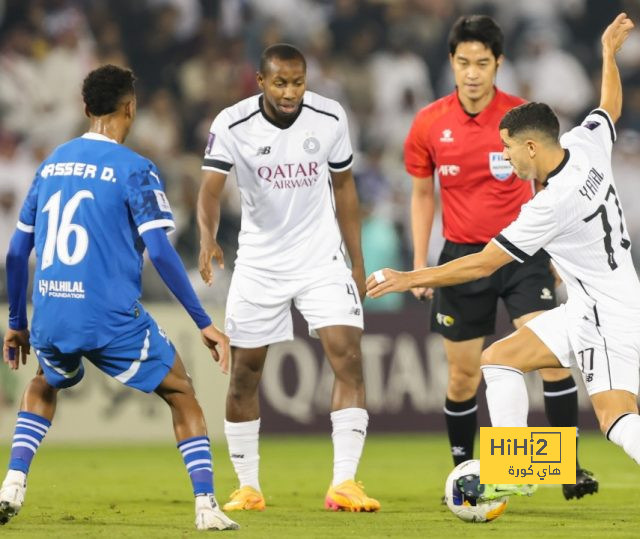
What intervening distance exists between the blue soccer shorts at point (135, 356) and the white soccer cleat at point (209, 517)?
559 millimetres

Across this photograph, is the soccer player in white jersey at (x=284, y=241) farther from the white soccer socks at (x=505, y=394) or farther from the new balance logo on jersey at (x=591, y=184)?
the new balance logo on jersey at (x=591, y=184)

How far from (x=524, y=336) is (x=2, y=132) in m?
8.64

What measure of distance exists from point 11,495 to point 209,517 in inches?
36.0

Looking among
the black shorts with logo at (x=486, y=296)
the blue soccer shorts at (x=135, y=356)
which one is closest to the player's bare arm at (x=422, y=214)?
the black shorts with logo at (x=486, y=296)

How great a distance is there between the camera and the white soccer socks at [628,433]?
19.7 ft

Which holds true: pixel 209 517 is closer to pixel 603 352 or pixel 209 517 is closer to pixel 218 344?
pixel 218 344

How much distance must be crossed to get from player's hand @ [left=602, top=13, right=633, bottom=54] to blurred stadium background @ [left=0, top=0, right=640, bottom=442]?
5.42m

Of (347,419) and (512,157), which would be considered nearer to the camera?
(512,157)

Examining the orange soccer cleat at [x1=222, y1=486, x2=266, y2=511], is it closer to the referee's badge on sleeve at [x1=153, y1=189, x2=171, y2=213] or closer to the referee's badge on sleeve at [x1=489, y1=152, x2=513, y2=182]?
the referee's badge on sleeve at [x1=153, y1=189, x2=171, y2=213]

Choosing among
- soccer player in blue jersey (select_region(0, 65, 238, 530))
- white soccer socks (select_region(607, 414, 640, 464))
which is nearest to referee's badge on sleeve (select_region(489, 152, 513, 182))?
white soccer socks (select_region(607, 414, 640, 464))

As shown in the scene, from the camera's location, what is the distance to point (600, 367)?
6.28 m

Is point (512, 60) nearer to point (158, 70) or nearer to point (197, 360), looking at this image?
point (158, 70)

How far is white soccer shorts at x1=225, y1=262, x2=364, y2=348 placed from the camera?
7.51 m

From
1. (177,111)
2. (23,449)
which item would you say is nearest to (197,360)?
(177,111)
